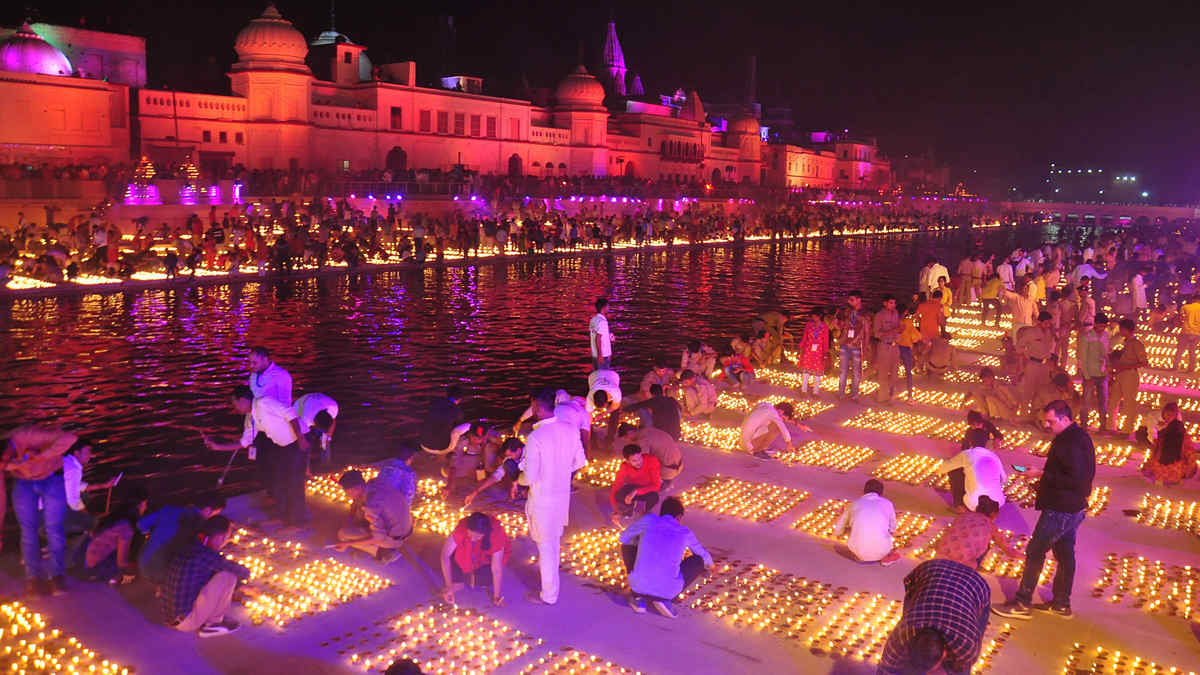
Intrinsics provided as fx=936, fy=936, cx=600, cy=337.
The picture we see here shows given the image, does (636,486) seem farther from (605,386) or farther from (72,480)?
(72,480)

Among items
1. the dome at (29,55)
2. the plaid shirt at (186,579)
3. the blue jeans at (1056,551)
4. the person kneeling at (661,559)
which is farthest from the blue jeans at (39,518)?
the dome at (29,55)

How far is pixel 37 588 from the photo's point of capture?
23.2 ft

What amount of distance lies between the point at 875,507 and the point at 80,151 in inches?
1442

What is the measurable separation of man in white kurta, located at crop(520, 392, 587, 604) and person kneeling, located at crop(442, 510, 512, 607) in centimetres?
39

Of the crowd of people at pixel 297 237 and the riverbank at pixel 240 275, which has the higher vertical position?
the crowd of people at pixel 297 237

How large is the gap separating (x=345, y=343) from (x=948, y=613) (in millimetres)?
15347

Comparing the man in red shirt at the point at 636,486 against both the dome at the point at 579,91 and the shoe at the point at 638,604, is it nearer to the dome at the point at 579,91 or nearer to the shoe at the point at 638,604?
the shoe at the point at 638,604

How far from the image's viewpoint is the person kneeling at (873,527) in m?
8.02

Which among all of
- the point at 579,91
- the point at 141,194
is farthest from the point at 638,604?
the point at 579,91

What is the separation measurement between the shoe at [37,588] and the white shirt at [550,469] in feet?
12.3

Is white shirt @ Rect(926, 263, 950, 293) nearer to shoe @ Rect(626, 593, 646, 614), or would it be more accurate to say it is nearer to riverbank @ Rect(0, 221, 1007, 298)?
shoe @ Rect(626, 593, 646, 614)

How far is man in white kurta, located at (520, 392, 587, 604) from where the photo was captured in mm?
6711

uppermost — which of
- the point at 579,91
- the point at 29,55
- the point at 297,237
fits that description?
the point at 579,91

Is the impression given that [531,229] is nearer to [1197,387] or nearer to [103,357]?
[103,357]
